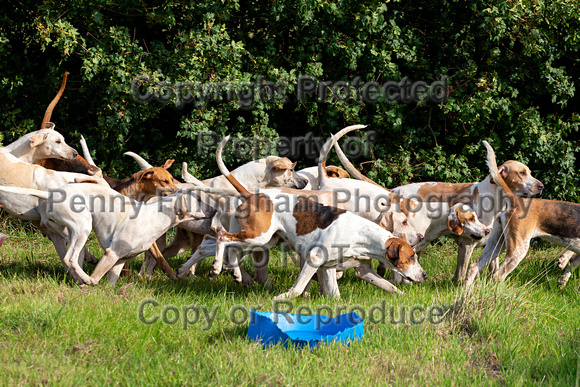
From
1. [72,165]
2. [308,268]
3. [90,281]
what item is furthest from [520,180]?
[72,165]

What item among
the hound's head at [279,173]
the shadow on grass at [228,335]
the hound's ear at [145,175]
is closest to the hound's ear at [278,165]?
the hound's head at [279,173]

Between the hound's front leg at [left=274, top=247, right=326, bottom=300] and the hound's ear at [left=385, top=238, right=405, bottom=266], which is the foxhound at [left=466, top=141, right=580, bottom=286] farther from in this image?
the hound's front leg at [left=274, top=247, right=326, bottom=300]

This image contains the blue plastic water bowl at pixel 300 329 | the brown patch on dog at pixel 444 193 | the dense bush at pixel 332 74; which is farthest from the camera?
the dense bush at pixel 332 74

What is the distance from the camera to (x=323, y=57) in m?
8.97

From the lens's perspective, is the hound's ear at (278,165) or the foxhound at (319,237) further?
the hound's ear at (278,165)

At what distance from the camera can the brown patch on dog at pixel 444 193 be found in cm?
692

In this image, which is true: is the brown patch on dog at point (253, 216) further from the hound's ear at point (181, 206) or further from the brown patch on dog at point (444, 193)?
the brown patch on dog at point (444, 193)

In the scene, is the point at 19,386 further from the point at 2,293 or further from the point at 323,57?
the point at 323,57

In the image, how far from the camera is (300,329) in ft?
14.4

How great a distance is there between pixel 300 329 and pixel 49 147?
3.20 metres

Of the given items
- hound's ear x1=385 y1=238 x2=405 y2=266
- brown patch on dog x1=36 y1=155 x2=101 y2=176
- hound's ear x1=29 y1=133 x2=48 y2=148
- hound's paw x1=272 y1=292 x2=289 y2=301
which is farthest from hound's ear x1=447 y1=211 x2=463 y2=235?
hound's ear x1=29 y1=133 x2=48 y2=148

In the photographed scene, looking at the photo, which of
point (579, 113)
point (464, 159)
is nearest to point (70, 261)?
point (464, 159)

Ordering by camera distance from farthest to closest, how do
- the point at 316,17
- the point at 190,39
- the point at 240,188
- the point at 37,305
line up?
1. the point at 316,17
2. the point at 190,39
3. the point at 240,188
4. the point at 37,305

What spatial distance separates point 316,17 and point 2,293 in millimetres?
5321
